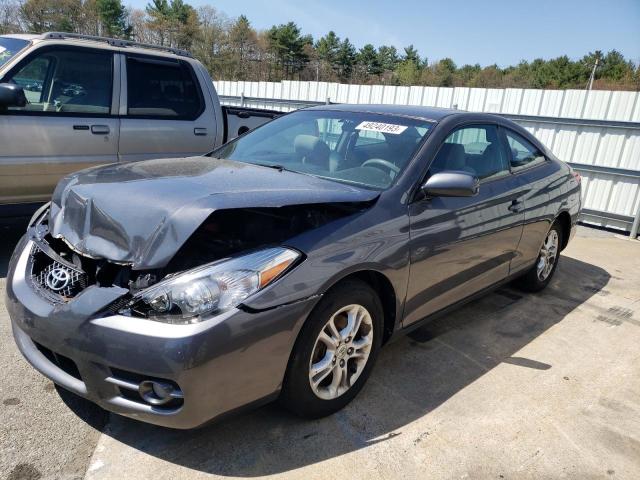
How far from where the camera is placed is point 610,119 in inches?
315

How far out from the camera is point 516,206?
150 inches

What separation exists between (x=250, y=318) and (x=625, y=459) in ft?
6.91

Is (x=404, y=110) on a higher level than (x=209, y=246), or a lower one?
higher

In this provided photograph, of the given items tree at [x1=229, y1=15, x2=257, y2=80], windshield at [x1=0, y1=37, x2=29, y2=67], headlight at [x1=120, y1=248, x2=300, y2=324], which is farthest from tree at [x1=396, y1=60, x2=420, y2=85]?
headlight at [x1=120, y1=248, x2=300, y2=324]

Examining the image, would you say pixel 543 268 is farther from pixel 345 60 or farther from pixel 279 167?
pixel 345 60

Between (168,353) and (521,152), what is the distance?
346cm

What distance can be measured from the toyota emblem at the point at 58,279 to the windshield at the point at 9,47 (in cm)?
306

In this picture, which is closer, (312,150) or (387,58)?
(312,150)

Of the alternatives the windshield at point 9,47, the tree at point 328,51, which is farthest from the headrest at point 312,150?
the tree at point 328,51

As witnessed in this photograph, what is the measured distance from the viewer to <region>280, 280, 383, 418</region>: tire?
2.31 m

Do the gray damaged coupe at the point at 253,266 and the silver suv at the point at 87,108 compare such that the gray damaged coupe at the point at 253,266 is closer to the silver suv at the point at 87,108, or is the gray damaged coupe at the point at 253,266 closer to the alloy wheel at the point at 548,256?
the alloy wheel at the point at 548,256

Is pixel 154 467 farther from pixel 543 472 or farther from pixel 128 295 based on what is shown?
pixel 543 472

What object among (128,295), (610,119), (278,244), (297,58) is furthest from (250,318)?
(297,58)

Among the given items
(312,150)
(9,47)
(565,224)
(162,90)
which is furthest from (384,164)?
(9,47)
